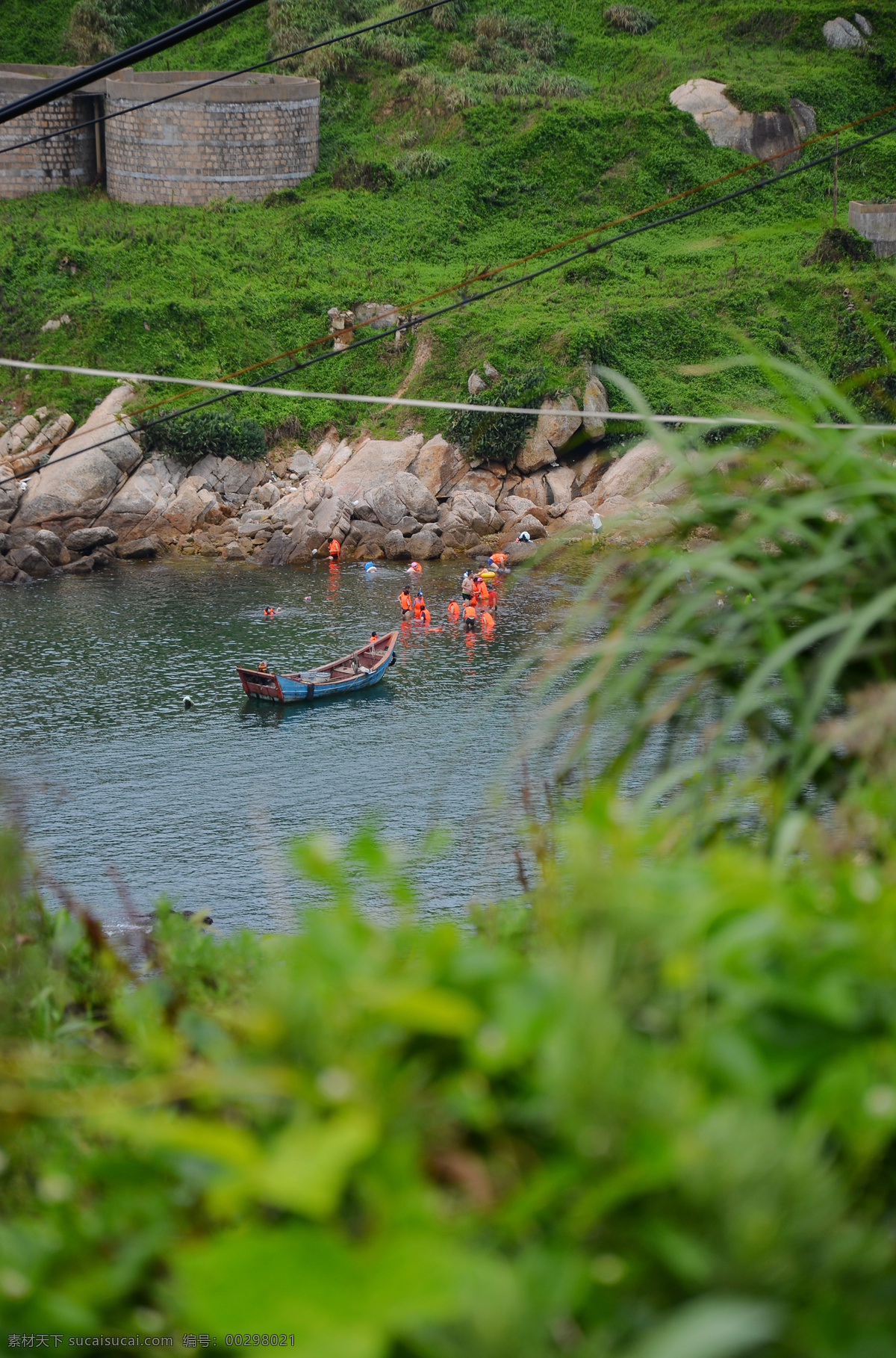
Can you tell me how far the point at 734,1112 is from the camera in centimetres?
135

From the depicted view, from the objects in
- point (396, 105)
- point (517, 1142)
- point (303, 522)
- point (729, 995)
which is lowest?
point (303, 522)

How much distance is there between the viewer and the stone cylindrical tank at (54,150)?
133 feet

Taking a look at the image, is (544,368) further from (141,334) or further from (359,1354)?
(359,1354)

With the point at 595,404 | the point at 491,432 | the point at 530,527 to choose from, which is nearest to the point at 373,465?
the point at 491,432

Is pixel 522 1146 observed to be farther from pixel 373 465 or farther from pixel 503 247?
pixel 503 247

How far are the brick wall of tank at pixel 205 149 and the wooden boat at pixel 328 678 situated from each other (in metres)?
24.5

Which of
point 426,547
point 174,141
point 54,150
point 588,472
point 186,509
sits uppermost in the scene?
point 174,141

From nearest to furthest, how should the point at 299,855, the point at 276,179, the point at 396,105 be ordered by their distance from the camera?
the point at 299,855, the point at 276,179, the point at 396,105

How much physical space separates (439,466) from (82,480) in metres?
10.0

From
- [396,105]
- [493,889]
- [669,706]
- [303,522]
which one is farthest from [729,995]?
[396,105]

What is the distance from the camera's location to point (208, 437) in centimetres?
3481

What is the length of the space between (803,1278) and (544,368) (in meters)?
36.1

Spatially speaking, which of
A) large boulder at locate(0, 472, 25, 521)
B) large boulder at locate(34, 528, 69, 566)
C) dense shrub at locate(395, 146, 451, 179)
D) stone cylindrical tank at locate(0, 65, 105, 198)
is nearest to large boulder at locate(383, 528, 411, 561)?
large boulder at locate(34, 528, 69, 566)

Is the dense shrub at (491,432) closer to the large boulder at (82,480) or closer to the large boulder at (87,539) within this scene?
the large boulder at (82,480)
